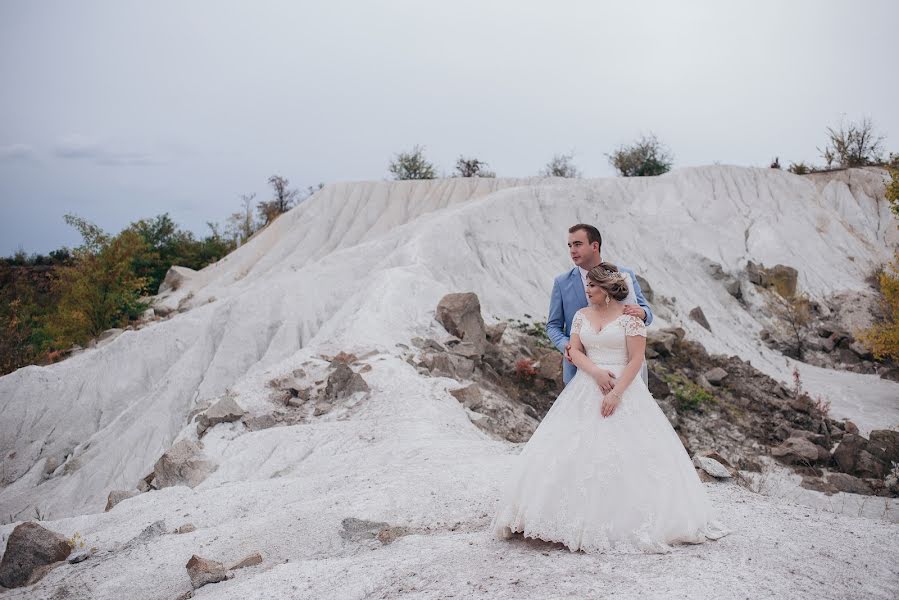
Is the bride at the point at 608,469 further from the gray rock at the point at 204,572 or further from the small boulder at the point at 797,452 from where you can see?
the small boulder at the point at 797,452

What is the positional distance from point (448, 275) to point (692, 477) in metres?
11.5

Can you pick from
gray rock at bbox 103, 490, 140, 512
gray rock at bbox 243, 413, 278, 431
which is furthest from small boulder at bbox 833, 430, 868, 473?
gray rock at bbox 103, 490, 140, 512

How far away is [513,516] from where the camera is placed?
4008mm

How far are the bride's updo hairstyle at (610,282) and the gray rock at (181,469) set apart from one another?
5.13 m

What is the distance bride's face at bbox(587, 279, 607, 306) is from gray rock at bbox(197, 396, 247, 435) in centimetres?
560

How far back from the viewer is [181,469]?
7129 millimetres

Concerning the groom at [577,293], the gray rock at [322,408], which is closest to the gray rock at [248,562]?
the groom at [577,293]

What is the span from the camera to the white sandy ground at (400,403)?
148 inches

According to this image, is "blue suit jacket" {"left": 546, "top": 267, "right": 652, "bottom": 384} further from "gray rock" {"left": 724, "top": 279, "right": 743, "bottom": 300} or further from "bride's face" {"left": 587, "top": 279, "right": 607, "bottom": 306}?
"gray rock" {"left": 724, "top": 279, "right": 743, "bottom": 300}

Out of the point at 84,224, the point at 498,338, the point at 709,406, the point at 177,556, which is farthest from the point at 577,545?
the point at 84,224

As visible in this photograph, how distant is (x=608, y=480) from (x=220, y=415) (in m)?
5.89

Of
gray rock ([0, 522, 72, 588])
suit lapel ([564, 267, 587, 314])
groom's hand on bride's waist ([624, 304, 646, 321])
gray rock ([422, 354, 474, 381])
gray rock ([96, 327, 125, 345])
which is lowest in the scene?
gray rock ([0, 522, 72, 588])

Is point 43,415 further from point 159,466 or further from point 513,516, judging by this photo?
point 513,516

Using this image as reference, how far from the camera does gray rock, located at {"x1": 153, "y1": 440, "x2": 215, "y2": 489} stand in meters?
7.05
